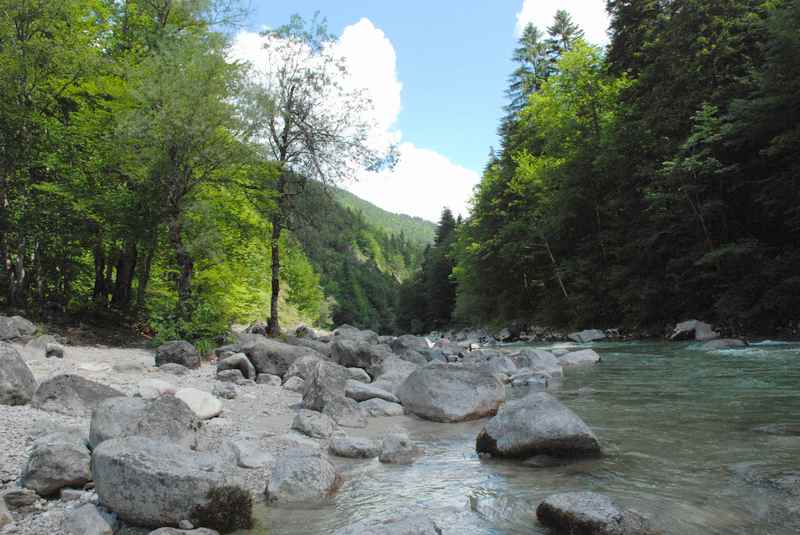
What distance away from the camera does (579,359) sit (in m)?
14.7

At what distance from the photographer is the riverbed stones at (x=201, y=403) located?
6.38 metres

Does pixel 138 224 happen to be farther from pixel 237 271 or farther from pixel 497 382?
pixel 497 382

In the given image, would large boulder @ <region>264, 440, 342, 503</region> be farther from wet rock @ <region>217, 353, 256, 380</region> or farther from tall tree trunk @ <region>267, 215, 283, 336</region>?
tall tree trunk @ <region>267, 215, 283, 336</region>

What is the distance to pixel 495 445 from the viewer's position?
5.66 metres

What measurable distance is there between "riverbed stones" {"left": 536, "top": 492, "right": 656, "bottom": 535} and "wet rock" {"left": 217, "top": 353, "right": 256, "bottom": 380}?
7819 mm

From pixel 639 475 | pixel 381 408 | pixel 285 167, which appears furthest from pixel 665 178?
pixel 639 475

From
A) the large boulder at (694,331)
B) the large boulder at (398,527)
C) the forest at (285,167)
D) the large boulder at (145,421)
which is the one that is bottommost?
the large boulder at (398,527)

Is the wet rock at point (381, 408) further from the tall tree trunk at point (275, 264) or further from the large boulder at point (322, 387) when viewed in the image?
the tall tree trunk at point (275, 264)

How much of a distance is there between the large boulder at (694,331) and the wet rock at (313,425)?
53.3ft

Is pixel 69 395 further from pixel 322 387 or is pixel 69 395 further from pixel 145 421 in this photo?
pixel 322 387

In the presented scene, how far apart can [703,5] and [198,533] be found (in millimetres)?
24646

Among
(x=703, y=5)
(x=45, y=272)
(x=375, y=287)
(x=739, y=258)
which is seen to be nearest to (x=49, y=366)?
(x=45, y=272)

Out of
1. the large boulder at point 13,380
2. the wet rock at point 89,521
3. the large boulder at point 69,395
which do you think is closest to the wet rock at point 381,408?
the large boulder at point 69,395

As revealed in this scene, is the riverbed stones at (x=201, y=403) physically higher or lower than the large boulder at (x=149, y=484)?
lower
